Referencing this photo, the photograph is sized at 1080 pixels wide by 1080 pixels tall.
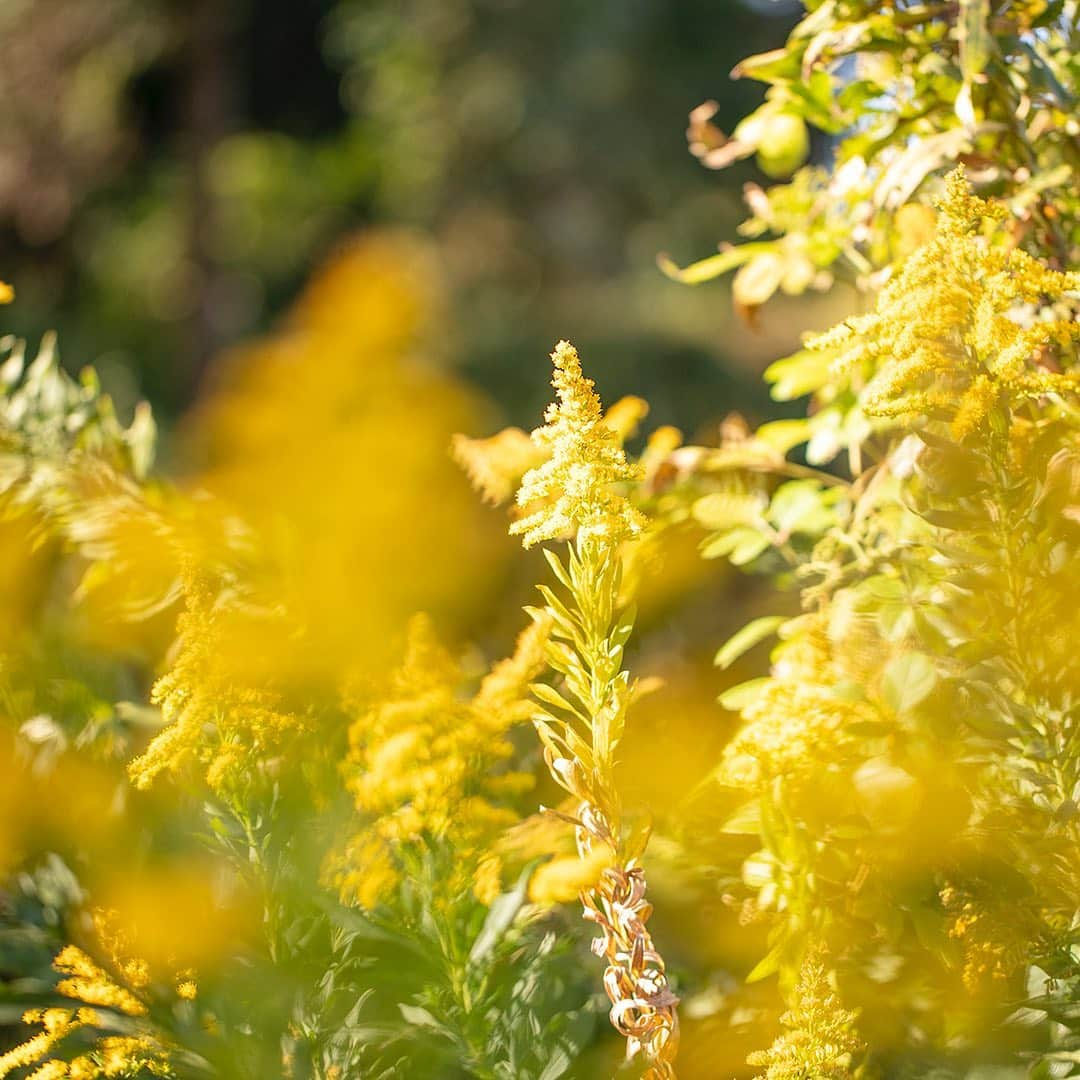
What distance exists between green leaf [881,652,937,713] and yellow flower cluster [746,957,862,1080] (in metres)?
0.16

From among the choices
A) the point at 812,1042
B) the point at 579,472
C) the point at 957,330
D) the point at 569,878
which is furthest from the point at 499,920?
the point at 957,330

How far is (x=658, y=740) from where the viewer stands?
0.90m

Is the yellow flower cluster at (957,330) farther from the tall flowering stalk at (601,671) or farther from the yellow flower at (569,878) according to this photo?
the yellow flower at (569,878)

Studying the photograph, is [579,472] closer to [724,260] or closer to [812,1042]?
[812,1042]

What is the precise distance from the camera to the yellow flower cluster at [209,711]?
2.02 ft

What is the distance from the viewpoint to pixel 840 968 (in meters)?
0.71

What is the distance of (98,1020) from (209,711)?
0.66 ft

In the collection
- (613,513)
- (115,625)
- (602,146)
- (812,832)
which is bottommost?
(602,146)

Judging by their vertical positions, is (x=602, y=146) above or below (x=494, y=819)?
below

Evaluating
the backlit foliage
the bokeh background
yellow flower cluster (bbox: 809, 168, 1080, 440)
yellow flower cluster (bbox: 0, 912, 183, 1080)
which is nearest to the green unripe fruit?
the backlit foliage

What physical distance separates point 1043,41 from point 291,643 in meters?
0.81

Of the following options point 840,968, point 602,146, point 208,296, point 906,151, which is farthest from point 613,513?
point 602,146

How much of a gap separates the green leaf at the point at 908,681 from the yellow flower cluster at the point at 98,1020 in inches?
17.1

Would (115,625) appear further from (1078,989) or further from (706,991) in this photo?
(1078,989)
